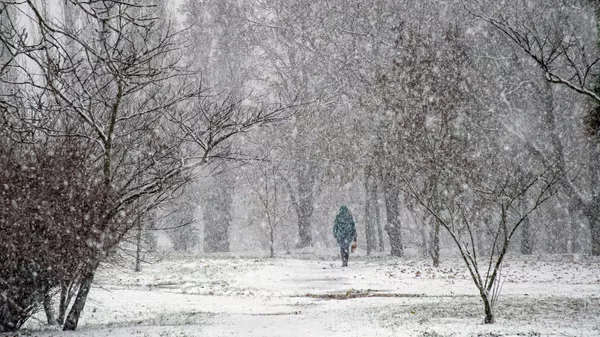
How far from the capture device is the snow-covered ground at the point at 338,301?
748 centimetres

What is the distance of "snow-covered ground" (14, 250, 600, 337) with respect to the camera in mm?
7484

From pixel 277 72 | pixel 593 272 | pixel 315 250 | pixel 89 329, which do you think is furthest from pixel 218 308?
pixel 277 72

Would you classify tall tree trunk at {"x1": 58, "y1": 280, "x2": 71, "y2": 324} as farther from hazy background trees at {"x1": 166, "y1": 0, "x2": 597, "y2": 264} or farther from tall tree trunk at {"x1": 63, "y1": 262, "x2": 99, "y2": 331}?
hazy background trees at {"x1": 166, "y1": 0, "x2": 597, "y2": 264}

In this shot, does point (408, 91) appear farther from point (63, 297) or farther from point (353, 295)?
point (63, 297)

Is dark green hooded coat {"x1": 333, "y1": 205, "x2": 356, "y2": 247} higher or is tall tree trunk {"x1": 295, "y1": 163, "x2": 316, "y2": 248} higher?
tall tree trunk {"x1": 295, "y1": 163, "x2": 316, "y2": 248}

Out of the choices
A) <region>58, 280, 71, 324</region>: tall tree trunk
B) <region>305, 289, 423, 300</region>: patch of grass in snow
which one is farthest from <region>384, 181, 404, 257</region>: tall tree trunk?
<region>58, 280, 71, 324</region>: tall tree trunk

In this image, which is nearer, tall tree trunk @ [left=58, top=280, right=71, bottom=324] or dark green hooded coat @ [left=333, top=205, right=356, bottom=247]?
tall tree trunk @ [left=58, top=280, right=71, bottom=324]

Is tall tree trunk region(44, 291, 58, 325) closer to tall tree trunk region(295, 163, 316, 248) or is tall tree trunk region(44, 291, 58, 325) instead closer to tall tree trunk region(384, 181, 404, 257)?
tall tree trunk region(384, 181, 404, 257)

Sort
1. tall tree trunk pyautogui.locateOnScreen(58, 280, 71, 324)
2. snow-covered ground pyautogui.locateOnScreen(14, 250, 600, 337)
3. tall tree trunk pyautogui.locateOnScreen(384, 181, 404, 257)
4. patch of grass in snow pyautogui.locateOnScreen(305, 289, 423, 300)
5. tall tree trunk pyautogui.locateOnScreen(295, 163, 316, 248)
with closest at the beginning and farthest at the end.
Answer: snow-covered ground pyautogui.locateOnScreen(14, 250, 600, 337) < tall tree trunk pyautogui.locateOnScreen(58, 280, 71, 324) < patch of grass in snow pyautogui.locateOnScreen(305, 289, 423, 300) < tall tree trunk pyautogui.locateOnScreen(384, 181, 404, 257) < tall tree trunk pyautogui.locateOnScreen(295, 163, 316, 248)

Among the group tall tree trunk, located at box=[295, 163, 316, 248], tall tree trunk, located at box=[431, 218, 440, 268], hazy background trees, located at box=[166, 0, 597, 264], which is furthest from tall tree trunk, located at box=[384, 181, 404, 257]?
tall tree trunk, located at box=[295, 163, 316, 248]

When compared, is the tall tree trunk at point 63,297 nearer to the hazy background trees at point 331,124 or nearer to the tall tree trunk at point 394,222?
the hazy background trees at point 331,124

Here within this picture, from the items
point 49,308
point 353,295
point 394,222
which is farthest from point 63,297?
point 394,222

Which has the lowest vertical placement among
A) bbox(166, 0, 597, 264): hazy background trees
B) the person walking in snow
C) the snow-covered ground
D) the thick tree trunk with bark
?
the snow-covered ground

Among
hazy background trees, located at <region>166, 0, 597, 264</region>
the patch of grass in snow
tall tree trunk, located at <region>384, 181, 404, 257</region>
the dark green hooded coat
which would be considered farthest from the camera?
tall tree trunk, located at <region>384, 181, 404, 257</region>
